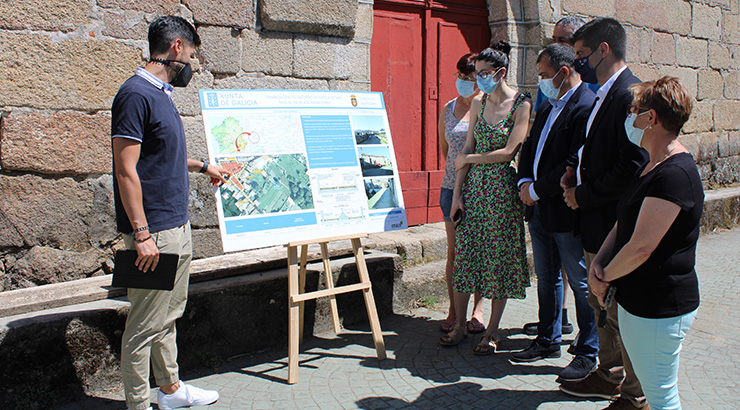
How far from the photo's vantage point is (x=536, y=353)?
11.7 feet

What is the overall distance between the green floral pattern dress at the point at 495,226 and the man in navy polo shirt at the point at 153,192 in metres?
1.78

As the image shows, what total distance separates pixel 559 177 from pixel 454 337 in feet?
4.18

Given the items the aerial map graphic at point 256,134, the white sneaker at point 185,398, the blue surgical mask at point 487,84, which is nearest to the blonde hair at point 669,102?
the blue surgical mask at point 487,84

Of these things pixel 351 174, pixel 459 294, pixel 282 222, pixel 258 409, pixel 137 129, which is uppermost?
pixel 137 129

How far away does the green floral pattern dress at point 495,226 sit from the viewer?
3662 millimetres

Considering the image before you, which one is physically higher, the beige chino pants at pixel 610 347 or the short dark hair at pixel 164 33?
the short dark hair at pixel 164 33

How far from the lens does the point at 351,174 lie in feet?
12.0

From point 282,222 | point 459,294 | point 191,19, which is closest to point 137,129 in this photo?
point 282,222

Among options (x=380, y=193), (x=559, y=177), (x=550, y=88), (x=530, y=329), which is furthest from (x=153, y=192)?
(x=530, y=329)

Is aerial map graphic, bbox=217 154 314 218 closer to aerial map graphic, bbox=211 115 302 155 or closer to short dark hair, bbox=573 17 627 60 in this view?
aerial map graphic, bbox=211 115 302 155

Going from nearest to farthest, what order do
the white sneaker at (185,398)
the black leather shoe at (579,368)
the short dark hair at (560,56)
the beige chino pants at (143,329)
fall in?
1. the beige chino pants at (143,329)
2. the white sneaker at (185,398)
3. the black leather shoe at (579,368)
4. the short dark hair at (560,56)

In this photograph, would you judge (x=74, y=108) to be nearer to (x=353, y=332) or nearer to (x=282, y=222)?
(x=282, y=222)

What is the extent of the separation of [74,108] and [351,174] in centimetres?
190

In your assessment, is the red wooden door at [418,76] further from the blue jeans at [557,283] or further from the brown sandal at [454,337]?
the blue jeans at [557,283]
